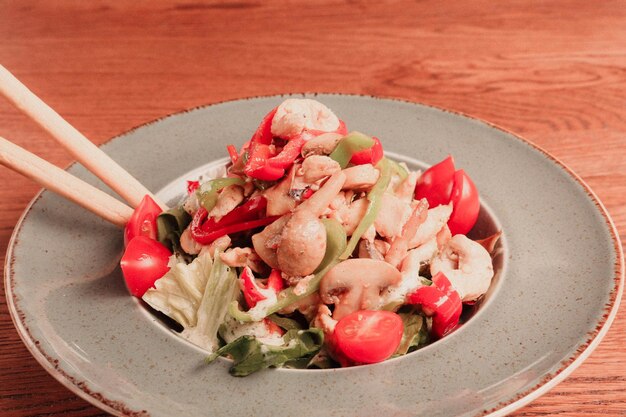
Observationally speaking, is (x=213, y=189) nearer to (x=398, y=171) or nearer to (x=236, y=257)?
(x=236, y=257)

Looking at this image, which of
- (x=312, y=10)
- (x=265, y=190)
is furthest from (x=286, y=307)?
(x=312, y=10)

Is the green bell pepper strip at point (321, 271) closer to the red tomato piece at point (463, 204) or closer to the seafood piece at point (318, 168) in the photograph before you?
the seafood piece at point (318, 168)

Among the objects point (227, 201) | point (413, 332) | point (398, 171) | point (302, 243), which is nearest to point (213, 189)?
point (227, 201)

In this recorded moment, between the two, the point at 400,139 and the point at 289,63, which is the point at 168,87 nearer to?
the point at 289,63

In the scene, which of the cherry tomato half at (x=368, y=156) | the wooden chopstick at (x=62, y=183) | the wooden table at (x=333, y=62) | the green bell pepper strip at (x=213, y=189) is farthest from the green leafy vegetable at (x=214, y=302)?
the wooden table at (x=333, y=62)

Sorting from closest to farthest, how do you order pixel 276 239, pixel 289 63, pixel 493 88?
pixel 276 239 < pixel 493 88 < pixel 289 63

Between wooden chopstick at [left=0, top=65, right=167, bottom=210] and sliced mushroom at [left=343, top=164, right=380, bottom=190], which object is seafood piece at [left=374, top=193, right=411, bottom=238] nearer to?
sliced mushroom at [left=343, top=164, right=380, bottom=190]
